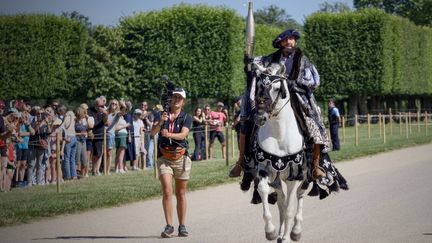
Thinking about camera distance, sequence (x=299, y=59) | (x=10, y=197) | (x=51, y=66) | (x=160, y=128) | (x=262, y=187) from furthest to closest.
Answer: (x=51, y=66), (x=10, y=197), (x=160, y=128), (x=299, y=59), (x=262, y=187)

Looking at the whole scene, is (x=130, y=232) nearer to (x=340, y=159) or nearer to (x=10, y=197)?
(x=10, y=197)

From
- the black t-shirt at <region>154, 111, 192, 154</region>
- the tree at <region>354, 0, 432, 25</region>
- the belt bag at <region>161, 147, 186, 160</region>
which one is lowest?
the belt bag at <region>161, 147, 186, 160</region>

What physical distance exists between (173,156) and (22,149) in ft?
28.8

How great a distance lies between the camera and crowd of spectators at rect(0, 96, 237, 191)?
63.2ft

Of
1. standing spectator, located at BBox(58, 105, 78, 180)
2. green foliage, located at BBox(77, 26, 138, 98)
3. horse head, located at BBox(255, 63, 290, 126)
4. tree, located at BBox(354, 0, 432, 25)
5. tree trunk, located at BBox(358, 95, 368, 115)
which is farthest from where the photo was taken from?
tree, located at BBox(354, 0, 432, 25)

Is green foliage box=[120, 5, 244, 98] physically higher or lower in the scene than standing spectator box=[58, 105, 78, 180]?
higher

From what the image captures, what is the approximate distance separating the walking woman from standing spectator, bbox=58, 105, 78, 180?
9.06 metres

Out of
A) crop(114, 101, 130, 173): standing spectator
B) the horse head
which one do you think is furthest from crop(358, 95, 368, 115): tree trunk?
the horse head

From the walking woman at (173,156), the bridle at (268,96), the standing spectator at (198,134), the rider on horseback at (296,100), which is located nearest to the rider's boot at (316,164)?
the rider on horseback at (296,100)

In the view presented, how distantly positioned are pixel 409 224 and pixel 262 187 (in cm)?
356

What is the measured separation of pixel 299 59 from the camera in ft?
36.1

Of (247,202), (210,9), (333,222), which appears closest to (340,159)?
(247,202)

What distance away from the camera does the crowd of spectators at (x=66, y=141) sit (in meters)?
19.2

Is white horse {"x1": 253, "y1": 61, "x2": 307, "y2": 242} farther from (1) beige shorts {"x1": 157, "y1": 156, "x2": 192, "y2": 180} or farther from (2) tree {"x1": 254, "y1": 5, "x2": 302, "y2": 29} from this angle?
(2) tree {"x1": 254, "y1": 5, "x2": 302, "y2": 29}
